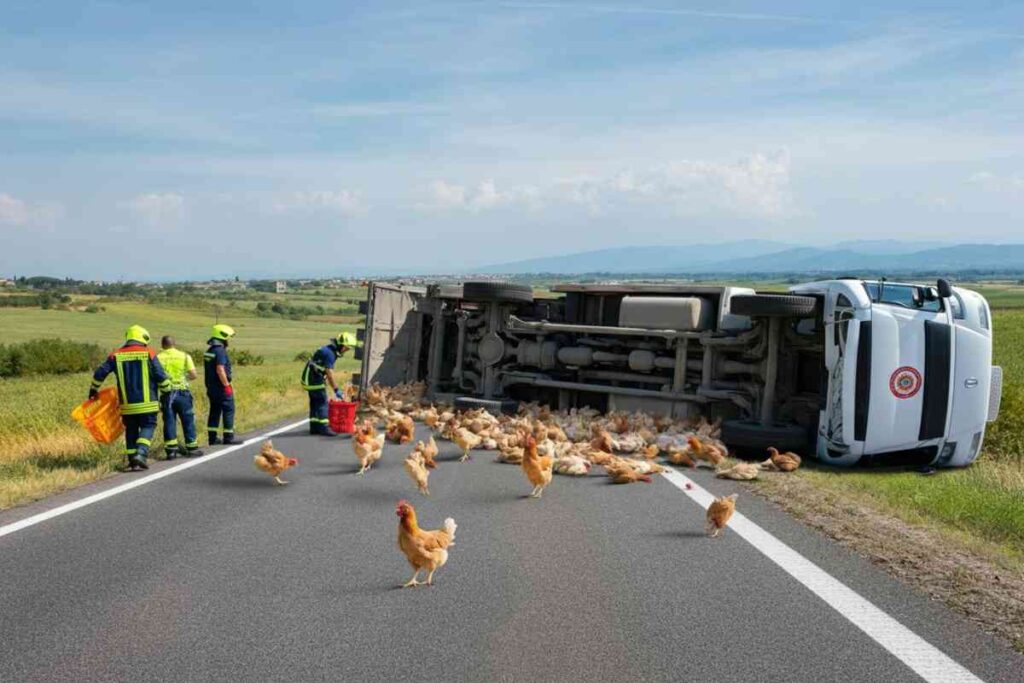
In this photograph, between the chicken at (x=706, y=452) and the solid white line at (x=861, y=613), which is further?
the chicken at (x=706, y=452)

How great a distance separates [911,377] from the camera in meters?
11.0

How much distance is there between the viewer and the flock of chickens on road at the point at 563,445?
971 centimetres

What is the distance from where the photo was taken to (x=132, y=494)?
9203 mm

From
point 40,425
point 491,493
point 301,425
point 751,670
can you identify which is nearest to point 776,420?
point 491,493

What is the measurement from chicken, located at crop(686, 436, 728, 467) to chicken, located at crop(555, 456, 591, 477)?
52.5 inches

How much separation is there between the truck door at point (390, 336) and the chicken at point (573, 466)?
6919 millimetres

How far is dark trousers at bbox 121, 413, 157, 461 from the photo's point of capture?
10.9 meters

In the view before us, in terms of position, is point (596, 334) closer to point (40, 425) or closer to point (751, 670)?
point (40, 425)

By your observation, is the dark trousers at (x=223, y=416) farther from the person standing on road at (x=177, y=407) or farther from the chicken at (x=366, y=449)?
the chicken at (x=366, y=449)

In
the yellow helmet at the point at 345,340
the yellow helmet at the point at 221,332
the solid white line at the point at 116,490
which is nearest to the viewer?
the solid white line at the point at 116,490

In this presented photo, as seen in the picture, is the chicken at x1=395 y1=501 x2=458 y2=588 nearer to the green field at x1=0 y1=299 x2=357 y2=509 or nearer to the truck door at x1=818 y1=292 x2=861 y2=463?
the green field at x1=0 y1=299 x2=357 y2=509

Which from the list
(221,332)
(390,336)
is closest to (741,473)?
(221,332)

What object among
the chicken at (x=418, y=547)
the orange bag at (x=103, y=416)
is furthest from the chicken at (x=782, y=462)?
the orange bag at (x=103, y=416)

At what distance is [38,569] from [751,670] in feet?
14.9
